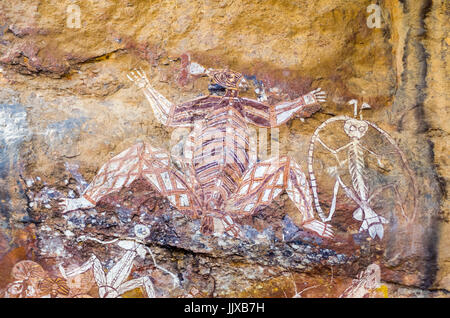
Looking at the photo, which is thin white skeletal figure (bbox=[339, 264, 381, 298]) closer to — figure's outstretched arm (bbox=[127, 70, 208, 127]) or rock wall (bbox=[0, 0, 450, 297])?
rock wall (bbox=[0, 0, 450, 297])

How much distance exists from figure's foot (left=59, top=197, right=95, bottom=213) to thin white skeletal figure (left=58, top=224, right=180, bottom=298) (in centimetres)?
20

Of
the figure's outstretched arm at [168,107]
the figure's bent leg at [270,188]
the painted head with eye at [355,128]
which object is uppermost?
the figure's outstretched arm at [168,107]

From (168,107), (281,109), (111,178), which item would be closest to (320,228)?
(281,109)

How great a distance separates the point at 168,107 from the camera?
8.64 feet

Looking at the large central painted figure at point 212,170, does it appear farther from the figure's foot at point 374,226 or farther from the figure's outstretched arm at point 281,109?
the figure's foot at point 374,226

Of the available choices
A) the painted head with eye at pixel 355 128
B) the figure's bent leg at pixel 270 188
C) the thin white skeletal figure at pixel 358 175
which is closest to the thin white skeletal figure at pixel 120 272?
the figure's bent leg at pixel 270 188

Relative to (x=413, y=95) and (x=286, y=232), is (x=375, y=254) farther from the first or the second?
(x=413, y=95)

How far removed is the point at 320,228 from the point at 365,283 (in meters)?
0.45

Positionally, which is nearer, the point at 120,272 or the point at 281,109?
the point at 120,272

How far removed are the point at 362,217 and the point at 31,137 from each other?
2.16 m

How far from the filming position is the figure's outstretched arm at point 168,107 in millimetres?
2625

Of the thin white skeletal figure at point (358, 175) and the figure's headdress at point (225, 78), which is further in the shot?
the figure's headdress at point (225, 78)

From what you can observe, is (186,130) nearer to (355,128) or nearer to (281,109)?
(281,109)

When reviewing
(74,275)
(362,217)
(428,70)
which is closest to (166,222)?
(74,275)
